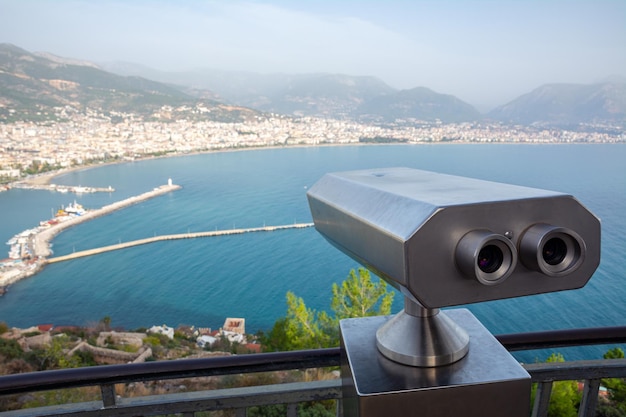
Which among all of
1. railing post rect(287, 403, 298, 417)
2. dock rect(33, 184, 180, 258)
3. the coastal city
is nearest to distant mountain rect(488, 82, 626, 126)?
the coastal city

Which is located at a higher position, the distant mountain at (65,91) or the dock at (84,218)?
the distant mountain at (65,91)

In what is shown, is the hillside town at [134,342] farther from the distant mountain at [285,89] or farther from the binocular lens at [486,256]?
the distant mountain at [285,89]

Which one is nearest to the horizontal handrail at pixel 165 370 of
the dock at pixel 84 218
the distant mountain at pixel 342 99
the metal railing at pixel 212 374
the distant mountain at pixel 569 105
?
the metal railing at pixel 212 374

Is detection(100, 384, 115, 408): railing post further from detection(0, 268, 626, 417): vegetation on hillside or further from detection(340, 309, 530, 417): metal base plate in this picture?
detection(340, 309, 530, 417): metal base plate

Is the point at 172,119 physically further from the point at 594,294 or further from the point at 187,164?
the point at 594,294

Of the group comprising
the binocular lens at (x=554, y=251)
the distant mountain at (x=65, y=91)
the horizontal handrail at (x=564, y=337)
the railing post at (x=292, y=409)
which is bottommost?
the railing post at (x=292, y=409)

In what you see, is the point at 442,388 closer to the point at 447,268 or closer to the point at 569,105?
the point at 447,268

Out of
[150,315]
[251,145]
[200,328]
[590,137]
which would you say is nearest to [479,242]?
[200,328]
